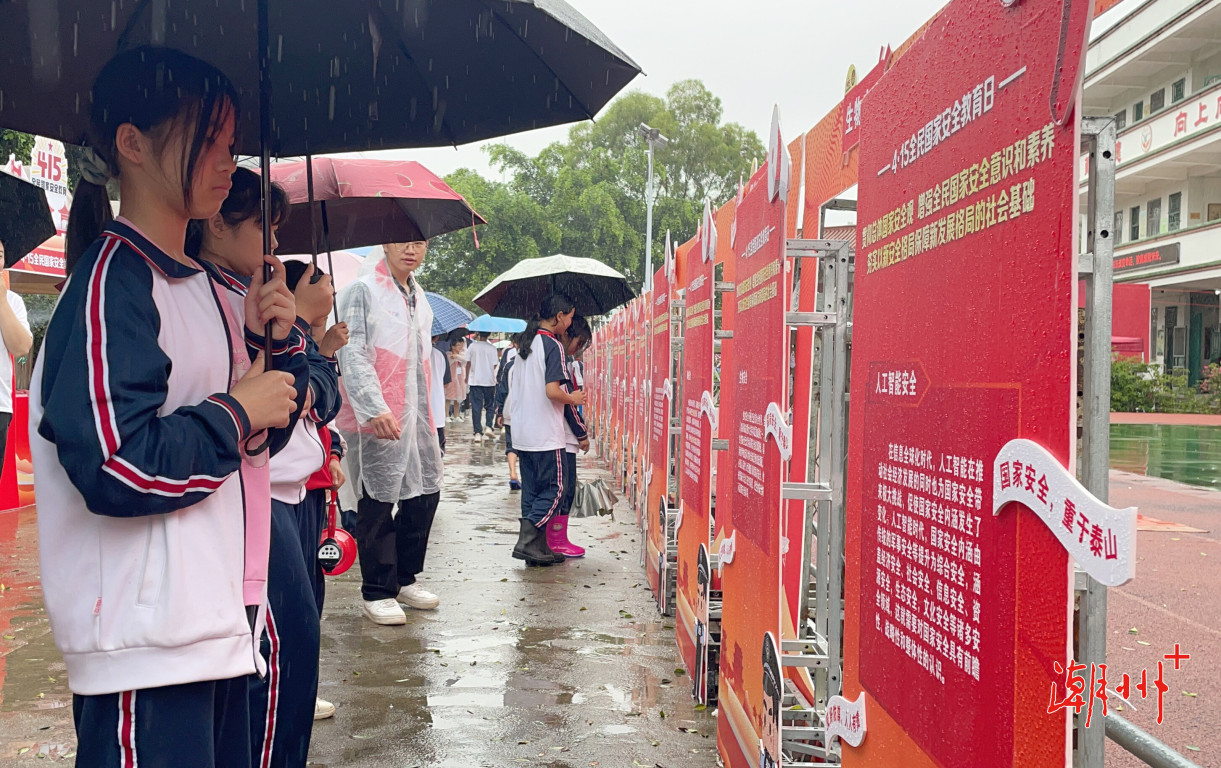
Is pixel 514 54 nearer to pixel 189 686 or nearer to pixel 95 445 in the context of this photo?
pixel 95 445

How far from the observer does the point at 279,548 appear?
102 inches

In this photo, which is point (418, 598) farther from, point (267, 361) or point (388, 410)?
point (267, 361)

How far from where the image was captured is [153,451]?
1587 mm

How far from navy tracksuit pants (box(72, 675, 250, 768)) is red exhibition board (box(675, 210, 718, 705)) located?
263cm

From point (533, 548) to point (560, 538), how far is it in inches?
10.4

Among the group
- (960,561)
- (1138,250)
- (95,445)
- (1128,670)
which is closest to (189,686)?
(95,445)

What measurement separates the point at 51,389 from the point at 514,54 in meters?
1.44

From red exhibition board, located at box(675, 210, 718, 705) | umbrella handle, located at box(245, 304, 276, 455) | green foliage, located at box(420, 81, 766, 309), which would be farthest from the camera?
green foliage, located at box(420, 81, 766, 309)

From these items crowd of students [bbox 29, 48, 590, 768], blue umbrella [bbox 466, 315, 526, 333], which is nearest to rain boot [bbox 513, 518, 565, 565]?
crowd of students [bbox 29, 48, 590, 768]

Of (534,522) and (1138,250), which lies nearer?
(534,522)

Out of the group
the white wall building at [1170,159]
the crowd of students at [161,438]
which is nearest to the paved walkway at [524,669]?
the crowd of students at [161,438]

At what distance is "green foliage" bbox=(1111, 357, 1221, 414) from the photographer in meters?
23.1

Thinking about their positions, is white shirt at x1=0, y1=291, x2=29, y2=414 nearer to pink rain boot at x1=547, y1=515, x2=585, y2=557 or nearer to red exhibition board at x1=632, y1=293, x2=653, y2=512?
pink rain boot at x1=547, y1=515, x2=585, y2=557

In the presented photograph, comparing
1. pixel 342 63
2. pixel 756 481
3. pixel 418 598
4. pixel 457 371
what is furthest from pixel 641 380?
pixel 457 371
